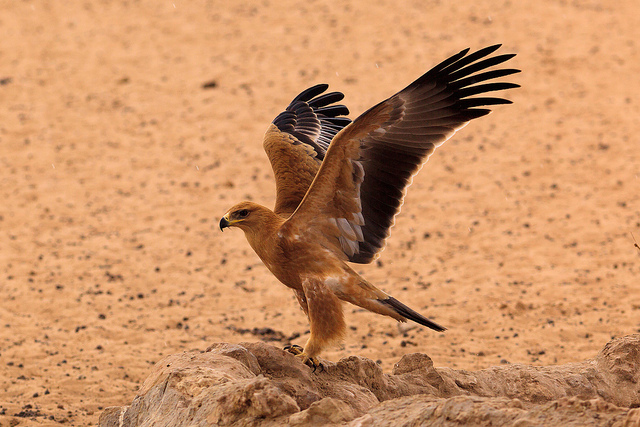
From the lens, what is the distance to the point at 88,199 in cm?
1123

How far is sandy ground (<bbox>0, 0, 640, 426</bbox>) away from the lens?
→ 24.6ft

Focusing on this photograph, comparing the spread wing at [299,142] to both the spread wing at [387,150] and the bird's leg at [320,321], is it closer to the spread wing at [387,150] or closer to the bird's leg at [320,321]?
the spread wing at [387,150]

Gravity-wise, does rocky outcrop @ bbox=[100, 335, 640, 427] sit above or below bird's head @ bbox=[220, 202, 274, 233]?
below

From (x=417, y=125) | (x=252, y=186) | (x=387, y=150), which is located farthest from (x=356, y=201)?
(x=252, y=186)

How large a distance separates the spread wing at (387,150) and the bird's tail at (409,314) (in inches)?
22.4

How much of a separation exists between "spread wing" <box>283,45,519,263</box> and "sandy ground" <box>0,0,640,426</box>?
7.54 ft

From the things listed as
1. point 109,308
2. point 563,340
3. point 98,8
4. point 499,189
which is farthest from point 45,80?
point 563,340

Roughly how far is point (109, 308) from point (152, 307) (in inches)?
18.4

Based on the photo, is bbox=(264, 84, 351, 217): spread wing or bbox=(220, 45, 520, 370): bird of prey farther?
bbox=(264, 84, 351, 217): spread wing

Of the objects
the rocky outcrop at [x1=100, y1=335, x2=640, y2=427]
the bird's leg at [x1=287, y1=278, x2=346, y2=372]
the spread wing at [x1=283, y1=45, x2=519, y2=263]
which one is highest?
the spread wing at [x1=283, y1=45, x2=519, y2=263]

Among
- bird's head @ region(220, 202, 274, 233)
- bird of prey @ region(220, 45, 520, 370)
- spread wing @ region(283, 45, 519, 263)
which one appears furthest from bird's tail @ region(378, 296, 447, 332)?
bird's head @ region(220, 202, 274, 233)

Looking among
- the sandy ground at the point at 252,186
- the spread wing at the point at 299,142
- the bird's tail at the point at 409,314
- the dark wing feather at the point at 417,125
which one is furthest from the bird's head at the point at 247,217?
the sandy ground at the point at 252,186

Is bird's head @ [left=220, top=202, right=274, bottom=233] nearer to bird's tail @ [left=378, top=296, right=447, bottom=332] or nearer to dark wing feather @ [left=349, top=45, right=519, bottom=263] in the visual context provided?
dark wing feather @ [left=349, top=45, right=519, bottom=263]

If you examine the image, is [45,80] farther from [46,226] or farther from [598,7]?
[598,7]
